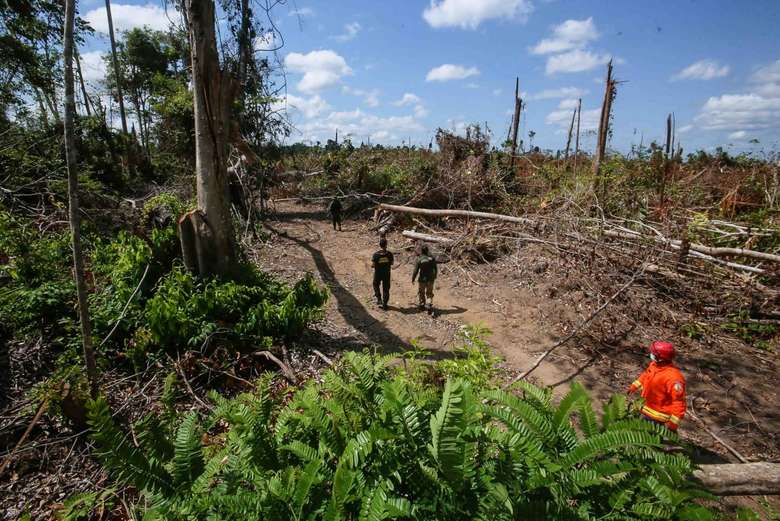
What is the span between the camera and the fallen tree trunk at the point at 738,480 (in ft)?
8.11

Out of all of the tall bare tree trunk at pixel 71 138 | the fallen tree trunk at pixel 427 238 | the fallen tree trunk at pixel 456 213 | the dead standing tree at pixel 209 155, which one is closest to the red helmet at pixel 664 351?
the tall bare tree trunk at pixel 71 138

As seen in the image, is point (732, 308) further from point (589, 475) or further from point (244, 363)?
A: point (244, 363)

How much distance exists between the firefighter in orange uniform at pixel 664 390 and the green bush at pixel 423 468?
172cm

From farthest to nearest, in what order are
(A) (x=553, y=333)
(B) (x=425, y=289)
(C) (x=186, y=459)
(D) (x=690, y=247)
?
(B) (x=425, y=289) < (D) (x=690, y=247) < (A) (x=553, y=333) < (C) (x=186, y=459)

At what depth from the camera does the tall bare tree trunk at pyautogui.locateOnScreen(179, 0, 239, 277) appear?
15.3 feet

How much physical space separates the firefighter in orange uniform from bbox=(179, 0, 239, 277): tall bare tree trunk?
499 cm

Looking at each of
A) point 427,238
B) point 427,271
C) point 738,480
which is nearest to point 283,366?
point 427,271

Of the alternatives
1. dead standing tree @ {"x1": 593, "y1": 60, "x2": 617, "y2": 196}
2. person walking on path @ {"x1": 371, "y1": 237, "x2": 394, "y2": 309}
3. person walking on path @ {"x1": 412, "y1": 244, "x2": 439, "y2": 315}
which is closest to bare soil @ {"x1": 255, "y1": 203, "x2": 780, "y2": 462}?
person walking on path @ {"x1": 371, "y1": 237, "x2": 394, "y2": 309}

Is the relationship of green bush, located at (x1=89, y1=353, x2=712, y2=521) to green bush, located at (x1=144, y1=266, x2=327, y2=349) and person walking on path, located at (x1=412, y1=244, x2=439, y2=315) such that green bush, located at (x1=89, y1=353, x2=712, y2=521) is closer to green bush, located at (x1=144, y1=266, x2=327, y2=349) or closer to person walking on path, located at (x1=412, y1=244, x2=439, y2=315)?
green bush, located at (x1=144, y1=266, x2=327, y2=349)

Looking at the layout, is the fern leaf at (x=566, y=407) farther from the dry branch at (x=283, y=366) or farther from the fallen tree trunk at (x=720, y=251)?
the fallen tree trunk at (x=720, y=251)

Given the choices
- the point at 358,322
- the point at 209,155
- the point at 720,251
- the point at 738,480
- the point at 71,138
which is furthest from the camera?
the point at 720,251

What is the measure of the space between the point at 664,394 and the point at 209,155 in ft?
18.4

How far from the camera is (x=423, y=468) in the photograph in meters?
1.66

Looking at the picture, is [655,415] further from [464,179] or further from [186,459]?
[464,179]
